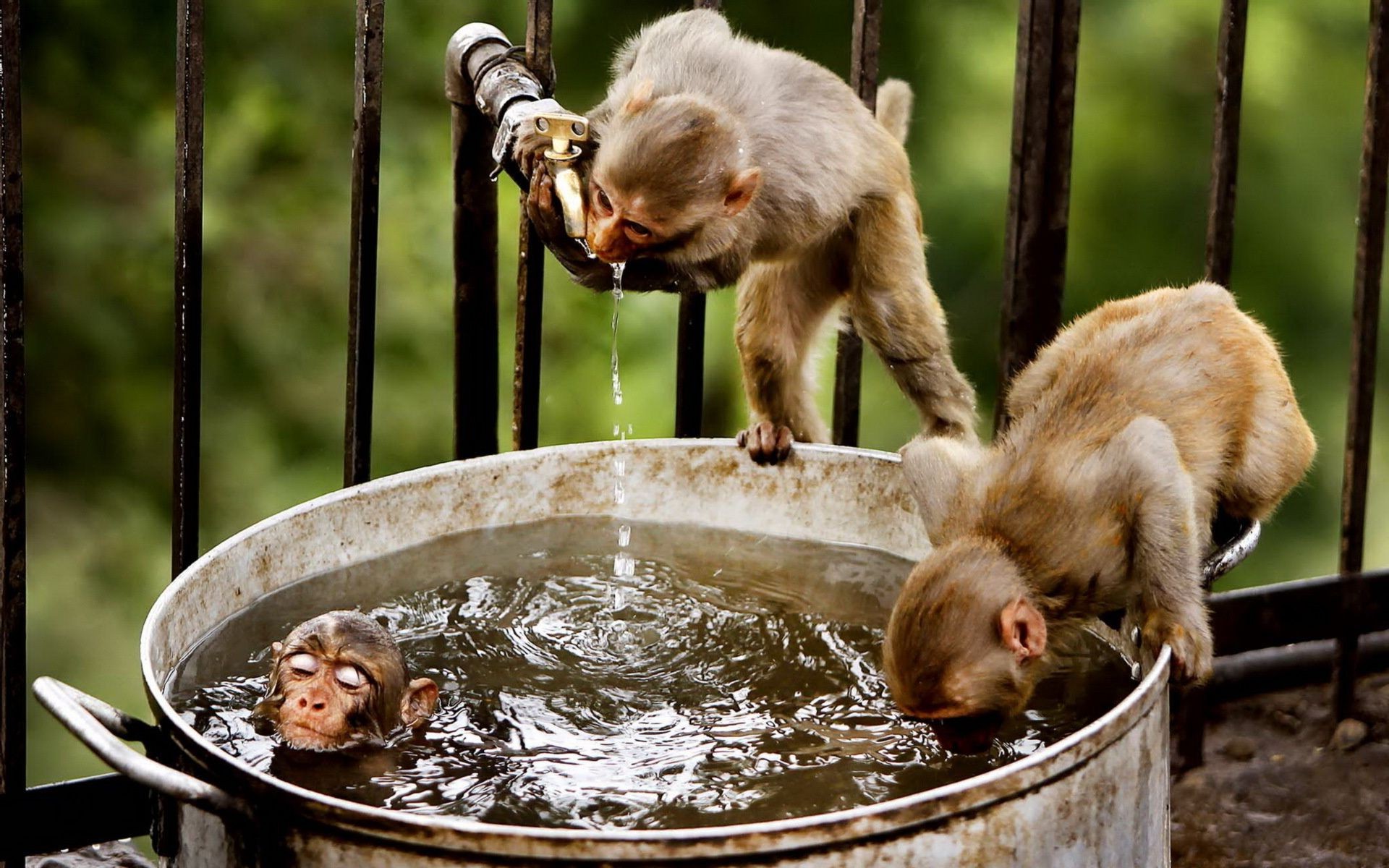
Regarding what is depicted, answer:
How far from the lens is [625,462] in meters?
3.41

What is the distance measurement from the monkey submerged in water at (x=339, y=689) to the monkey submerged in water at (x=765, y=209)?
90 centimetres

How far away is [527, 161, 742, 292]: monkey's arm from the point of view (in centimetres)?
321

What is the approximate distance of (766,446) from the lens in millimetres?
3463

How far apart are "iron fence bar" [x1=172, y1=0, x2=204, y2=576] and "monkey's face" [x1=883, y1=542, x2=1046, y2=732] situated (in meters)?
1.55

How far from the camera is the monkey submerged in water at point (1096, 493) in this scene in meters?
2.73

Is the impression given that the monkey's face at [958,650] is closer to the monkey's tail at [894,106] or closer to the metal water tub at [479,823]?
the metal water tub at [479,823]

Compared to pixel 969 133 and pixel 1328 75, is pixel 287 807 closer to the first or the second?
pixel 969 133

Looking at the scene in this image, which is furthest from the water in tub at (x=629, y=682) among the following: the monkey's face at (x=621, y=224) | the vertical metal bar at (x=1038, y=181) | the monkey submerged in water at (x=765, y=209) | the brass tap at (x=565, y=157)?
the vertical metal bar at (x=1038, y=181)

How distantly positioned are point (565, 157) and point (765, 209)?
826 millimetres

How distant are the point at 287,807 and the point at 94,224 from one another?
358 cm

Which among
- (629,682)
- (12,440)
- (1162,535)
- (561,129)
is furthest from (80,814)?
(1162,535)

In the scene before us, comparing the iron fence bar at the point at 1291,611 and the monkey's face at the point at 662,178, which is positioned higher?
the monkey's face at the point at 662,178

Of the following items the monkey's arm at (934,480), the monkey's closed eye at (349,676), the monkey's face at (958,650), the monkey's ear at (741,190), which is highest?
the monkey's ear at (741,190)

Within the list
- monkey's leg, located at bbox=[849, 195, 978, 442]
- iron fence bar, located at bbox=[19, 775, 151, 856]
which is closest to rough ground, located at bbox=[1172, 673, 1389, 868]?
monkey's leg, located at bbox=[849, 195, 978, 442]
